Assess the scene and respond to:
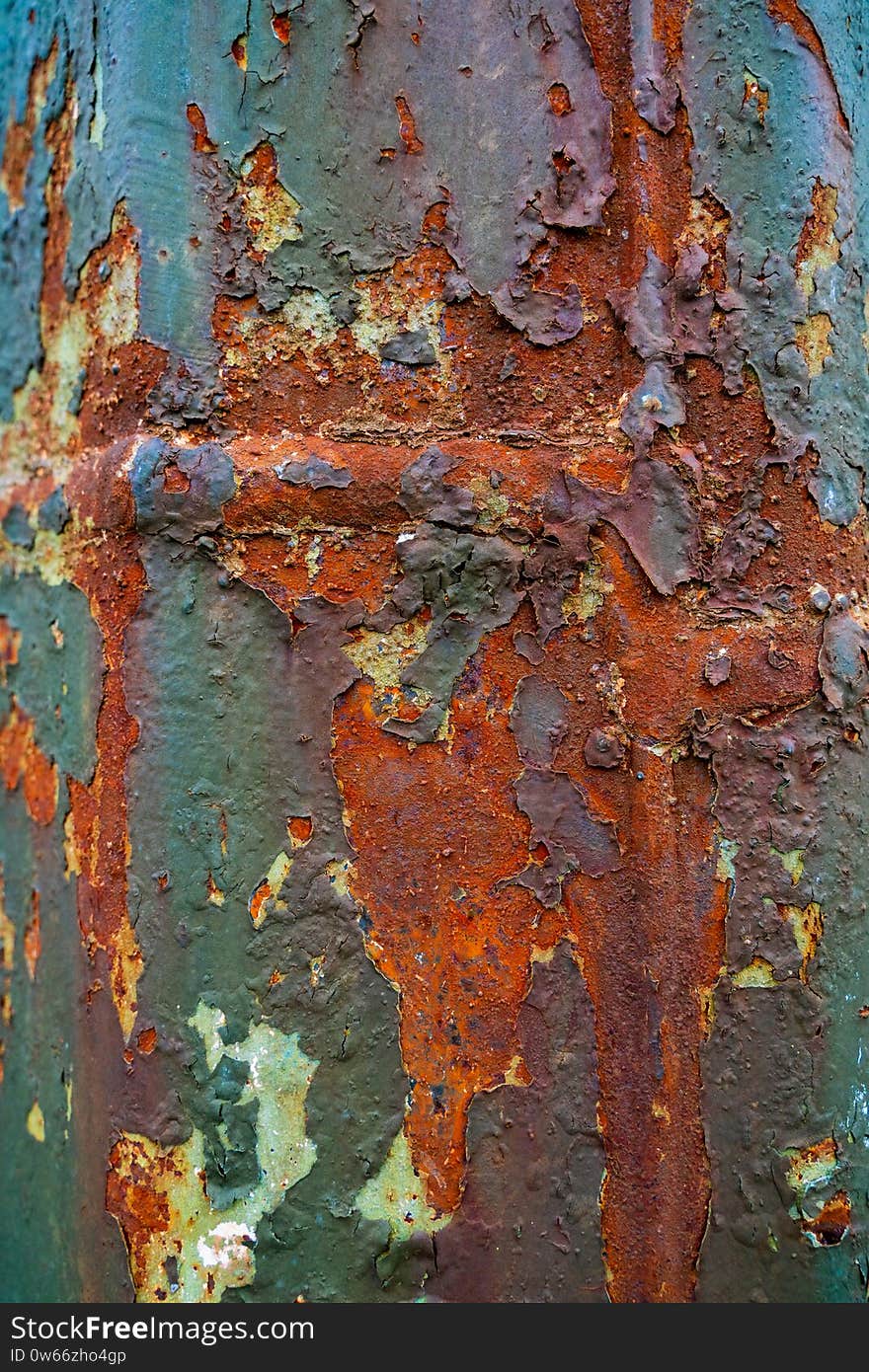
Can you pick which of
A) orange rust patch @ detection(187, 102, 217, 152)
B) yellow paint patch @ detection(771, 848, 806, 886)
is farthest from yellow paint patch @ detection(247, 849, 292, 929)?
orange rust patch @ detection(187, 102, 217, 152)

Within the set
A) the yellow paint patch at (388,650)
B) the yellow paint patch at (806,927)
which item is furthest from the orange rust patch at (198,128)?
Result: the yellow paint patch at (806,927)

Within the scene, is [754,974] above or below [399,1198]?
above

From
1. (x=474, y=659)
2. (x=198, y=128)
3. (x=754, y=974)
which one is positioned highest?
(x=198, y=128)

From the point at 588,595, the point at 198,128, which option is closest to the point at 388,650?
the point at 588,595

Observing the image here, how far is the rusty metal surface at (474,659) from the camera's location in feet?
2.83

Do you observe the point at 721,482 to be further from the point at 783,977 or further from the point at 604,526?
the point at 783,977

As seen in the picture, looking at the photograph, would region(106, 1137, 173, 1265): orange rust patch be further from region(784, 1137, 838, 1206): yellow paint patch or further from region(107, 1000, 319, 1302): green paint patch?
region(784, 1137, 838, 1206): yellow paint patch

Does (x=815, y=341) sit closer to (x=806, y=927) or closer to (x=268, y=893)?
(x=806, y=927)

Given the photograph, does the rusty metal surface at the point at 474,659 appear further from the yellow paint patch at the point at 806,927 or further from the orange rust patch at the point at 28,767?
the orange rust patch at the point at 28,767

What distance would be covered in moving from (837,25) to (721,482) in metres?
0.45

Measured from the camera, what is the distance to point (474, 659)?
2.98 ft

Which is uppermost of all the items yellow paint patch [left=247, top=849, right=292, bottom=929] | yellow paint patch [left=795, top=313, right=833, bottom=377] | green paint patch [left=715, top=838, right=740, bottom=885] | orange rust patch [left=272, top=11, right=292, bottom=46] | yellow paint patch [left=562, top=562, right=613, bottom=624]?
orange rust patch [left=272, top=11, right=292, bottom=46]

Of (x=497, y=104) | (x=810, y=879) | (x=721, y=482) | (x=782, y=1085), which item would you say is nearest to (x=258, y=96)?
(x=497, y=104)

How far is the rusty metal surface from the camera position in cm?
86
